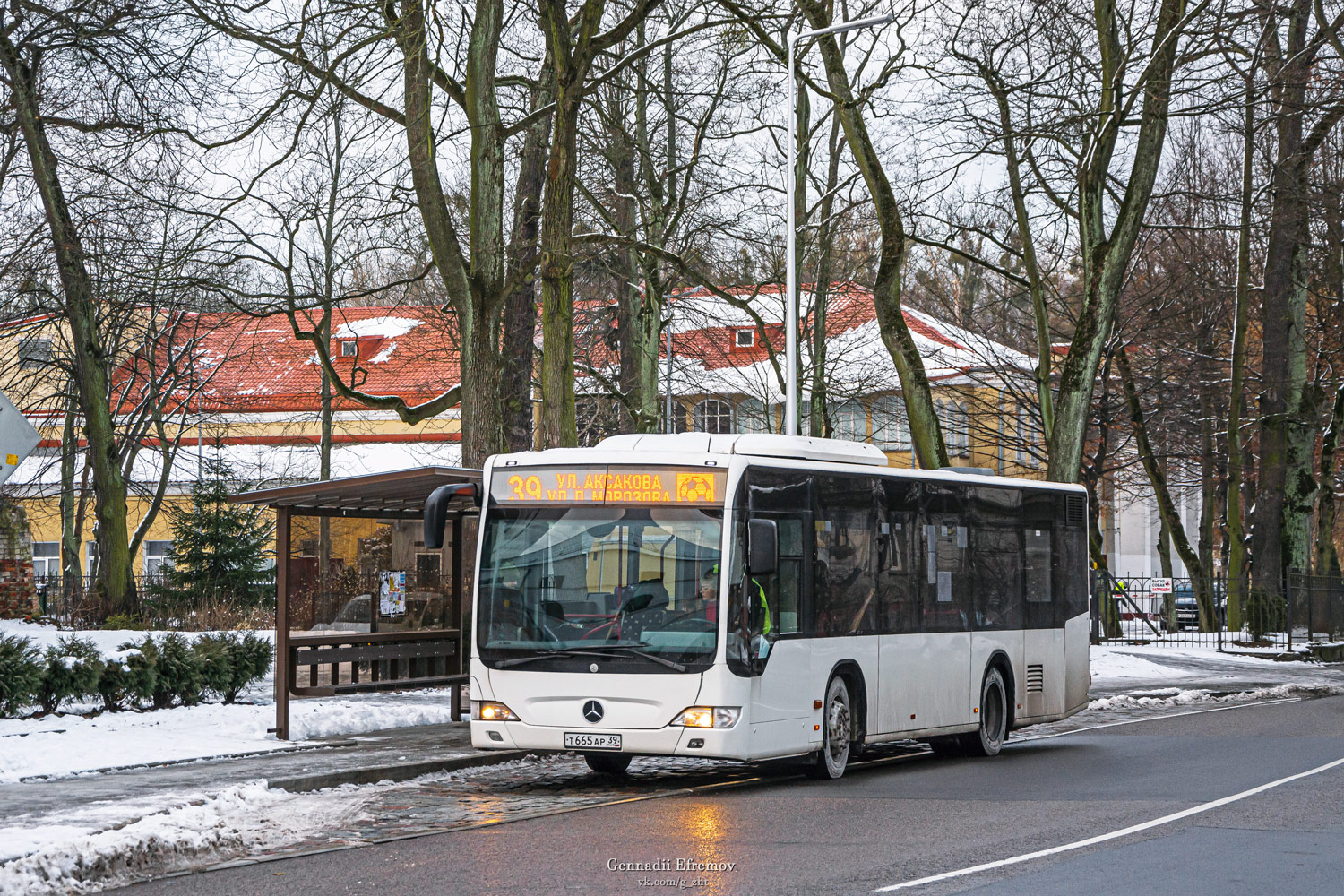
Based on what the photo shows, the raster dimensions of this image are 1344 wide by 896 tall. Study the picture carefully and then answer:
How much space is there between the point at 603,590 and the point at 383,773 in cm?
242

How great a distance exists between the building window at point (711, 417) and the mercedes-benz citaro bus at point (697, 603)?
160 ft

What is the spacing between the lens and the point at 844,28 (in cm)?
2338

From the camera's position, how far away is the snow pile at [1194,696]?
24.2 meters

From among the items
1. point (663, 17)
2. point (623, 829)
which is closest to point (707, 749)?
point (623, 829)

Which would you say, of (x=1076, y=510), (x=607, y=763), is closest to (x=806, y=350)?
(x=1076, y=510)

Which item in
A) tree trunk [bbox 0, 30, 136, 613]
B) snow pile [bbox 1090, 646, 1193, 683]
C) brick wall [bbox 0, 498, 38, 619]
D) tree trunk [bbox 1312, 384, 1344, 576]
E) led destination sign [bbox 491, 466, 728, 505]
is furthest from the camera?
tree trunk [bbox 1312, 384, 1344, 576]

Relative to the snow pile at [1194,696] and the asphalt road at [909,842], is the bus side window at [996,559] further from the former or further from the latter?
the snow pile at [1194,696]

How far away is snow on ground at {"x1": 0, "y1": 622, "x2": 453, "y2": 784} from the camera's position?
44.3 feet

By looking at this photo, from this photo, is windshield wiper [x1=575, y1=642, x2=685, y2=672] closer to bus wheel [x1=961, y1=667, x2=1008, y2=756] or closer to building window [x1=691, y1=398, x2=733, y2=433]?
bus wheel [x1=961, y1=667, x2=1008, y2=756]

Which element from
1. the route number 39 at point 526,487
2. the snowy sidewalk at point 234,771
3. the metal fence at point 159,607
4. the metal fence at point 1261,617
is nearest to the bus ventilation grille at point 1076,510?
the snowy sidewalk at point 234,771

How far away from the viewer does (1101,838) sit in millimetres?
10391

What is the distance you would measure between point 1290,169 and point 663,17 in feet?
41.8

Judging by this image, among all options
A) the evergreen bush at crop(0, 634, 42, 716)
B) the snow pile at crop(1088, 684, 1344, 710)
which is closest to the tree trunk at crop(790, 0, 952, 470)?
the snow pile at crop(1088, 684, 1344, 710)

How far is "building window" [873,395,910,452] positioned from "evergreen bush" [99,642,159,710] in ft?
98.6
